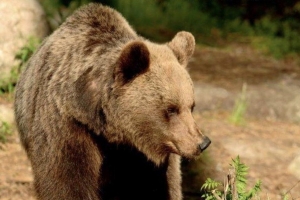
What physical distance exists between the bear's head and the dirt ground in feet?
4.23

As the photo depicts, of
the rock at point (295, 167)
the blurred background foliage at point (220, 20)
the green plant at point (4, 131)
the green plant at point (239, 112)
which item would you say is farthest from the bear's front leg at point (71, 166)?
the blurred background foliage at point (220, 20)

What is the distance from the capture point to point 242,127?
7.85 m

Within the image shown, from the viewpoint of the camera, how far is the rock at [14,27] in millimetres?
7434

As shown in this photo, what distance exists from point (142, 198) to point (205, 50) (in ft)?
20.6

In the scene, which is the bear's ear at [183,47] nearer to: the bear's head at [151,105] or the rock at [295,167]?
the bear's head at [151,105]

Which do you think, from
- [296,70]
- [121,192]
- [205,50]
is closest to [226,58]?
[205,50]

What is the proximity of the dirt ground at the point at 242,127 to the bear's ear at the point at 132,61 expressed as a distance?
65.0 inches

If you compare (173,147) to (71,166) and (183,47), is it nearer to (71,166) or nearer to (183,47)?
(71,166)

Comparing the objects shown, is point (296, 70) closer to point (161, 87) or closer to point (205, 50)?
point (205, 50)

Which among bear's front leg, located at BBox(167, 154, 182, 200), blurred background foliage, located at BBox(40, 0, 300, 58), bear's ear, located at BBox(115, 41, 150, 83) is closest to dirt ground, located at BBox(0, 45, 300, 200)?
blurred background foliage, located at BBox(40, 0, 300, 58)

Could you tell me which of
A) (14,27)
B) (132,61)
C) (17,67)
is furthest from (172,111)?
(14,27)

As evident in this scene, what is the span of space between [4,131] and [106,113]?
8.97ft

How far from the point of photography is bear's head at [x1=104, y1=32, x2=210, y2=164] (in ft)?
13.5

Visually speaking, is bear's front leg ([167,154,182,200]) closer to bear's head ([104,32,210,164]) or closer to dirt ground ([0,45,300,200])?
bear's head ([104,32,210,164])
